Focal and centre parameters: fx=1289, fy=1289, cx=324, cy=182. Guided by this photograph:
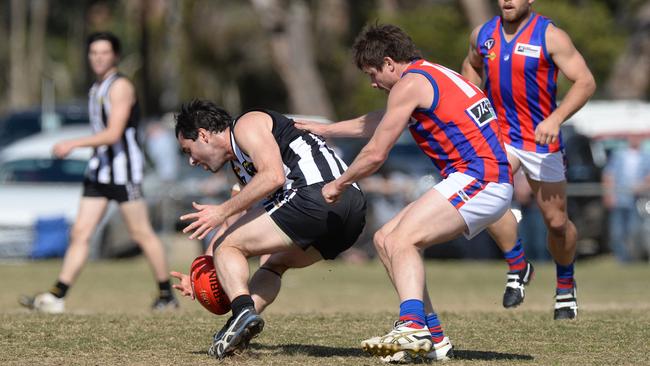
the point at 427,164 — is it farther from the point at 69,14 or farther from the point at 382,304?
the point at 69,14

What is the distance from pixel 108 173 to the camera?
11.0 m

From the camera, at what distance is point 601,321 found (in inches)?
360

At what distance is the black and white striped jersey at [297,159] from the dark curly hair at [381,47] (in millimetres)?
580

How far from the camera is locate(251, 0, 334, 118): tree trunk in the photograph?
3033cm

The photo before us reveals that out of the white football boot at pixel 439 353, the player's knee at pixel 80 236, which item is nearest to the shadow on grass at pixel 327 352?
the white football boot at pixel 439 353

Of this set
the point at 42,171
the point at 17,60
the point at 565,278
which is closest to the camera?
the point at 565,278

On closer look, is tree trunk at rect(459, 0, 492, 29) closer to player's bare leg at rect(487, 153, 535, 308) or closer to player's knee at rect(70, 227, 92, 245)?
player's knee at rect(70, 227, 92, 245)

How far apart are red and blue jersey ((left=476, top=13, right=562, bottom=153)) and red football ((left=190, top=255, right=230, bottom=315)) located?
8.57ft

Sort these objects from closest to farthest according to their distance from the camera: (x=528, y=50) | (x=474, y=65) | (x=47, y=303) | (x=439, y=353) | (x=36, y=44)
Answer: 1. (x=439, y=353)
2. (x=528, y=50)
3. (x=474, y=65)
4. (x=47, y=303)
5. (x=36, y=44)

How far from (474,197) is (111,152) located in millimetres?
4821

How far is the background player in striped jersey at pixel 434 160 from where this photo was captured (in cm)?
689

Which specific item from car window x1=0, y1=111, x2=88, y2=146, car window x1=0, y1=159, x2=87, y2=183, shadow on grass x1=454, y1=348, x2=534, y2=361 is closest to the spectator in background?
car window x1=0, y1=159, x2=87, y2=183

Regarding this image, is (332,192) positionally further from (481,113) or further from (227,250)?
(481,113)

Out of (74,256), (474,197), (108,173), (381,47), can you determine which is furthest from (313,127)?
(74,256)
